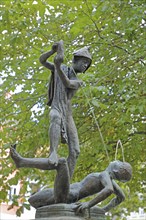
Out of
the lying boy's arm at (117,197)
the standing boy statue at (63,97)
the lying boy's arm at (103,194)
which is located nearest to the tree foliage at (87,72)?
the standing boy statue at (63,97)

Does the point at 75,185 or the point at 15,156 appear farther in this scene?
the point at 75,185

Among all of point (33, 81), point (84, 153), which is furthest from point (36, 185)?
point (33, 81)

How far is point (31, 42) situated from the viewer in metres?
9.82

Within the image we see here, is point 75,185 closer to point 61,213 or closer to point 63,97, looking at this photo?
point 61,213

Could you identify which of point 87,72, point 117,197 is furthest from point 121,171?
point 87,72

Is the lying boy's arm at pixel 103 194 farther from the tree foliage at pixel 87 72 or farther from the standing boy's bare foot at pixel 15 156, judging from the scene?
the tree foliage at pixel 87 72

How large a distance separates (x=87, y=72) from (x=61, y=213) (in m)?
4.62

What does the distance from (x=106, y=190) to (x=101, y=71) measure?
201 inches

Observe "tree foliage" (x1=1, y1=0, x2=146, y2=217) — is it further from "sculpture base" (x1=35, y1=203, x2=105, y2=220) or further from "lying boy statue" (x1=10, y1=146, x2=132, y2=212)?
"sculpture base" (x1=35, y1=203, x2=105, y2=220)

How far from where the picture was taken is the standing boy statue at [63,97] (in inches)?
185

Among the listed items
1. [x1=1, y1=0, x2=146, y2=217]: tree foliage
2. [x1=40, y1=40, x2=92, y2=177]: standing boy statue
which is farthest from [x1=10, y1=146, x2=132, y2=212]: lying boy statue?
[x1=1, y1=0, x2=146, y2=217]: tree foliage

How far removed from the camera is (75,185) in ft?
16.1

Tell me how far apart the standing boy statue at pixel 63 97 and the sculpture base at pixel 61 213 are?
A: 1.54ft

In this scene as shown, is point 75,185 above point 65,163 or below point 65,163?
below
